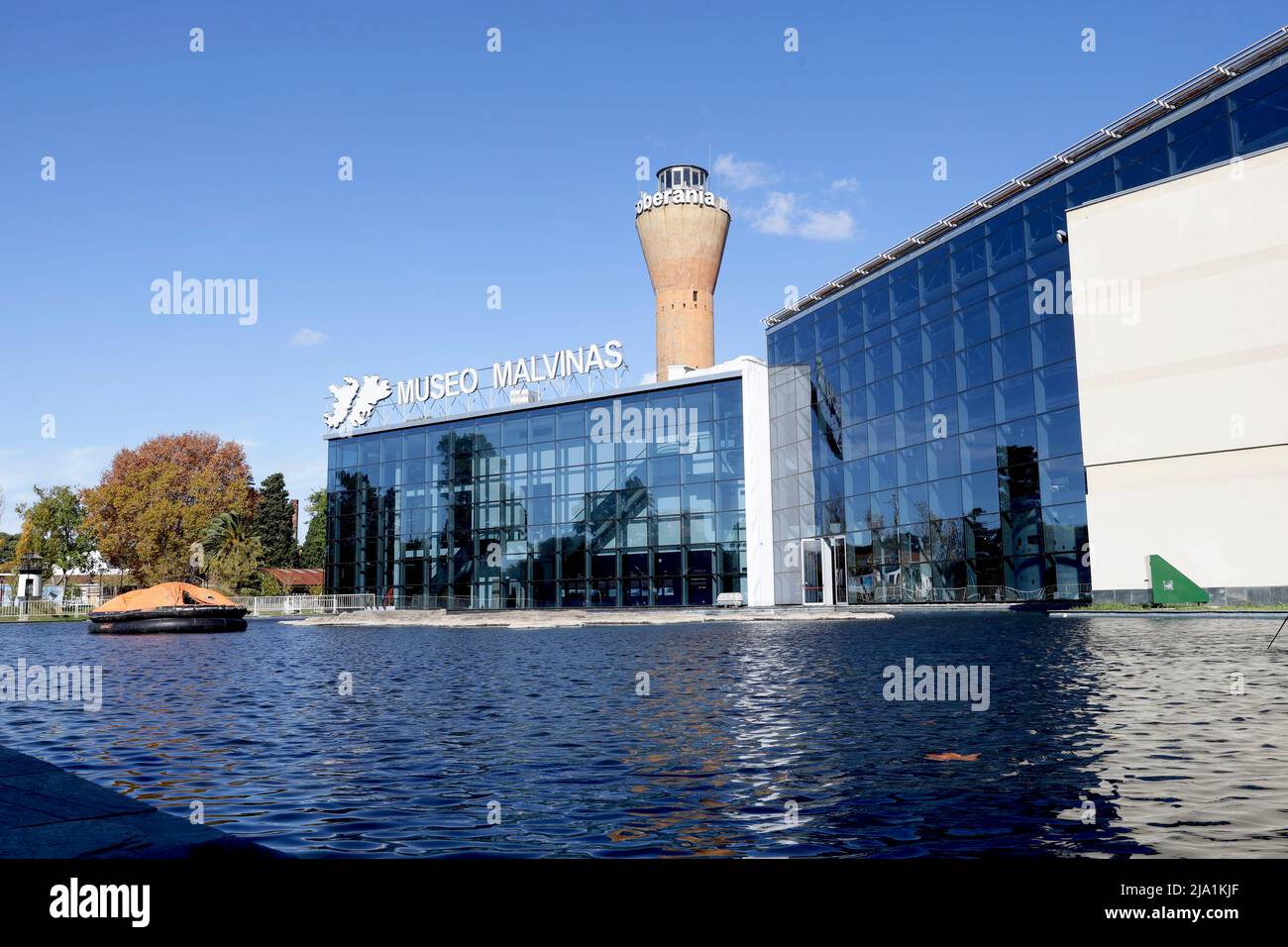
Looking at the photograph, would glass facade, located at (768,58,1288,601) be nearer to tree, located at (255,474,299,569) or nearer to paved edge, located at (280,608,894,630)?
paved edge, located at (280,608,894,630)

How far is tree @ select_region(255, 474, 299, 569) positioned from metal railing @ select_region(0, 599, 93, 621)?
3663 centimetres

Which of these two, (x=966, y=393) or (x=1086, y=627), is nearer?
(x=1086, y=627)

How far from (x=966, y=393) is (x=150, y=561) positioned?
6756 centimetres

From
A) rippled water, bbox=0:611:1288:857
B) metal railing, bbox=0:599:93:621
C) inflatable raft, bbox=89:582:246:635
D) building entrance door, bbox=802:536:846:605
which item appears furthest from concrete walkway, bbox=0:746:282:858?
metal railing, bbox=0:599:93:621

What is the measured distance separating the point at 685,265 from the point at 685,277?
2.95ft

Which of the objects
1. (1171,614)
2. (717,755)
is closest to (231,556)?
(1171,614)

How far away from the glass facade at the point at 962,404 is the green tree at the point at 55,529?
66.1m

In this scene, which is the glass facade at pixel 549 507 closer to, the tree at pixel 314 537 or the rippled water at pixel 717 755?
the rippled water at pixel 717 755

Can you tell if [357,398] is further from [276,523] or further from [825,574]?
[276,523]

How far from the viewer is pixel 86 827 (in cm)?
566

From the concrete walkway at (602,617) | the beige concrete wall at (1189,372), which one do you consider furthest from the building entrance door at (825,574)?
the beige concrete wall at (1189,372)

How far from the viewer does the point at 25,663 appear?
1056 inches
